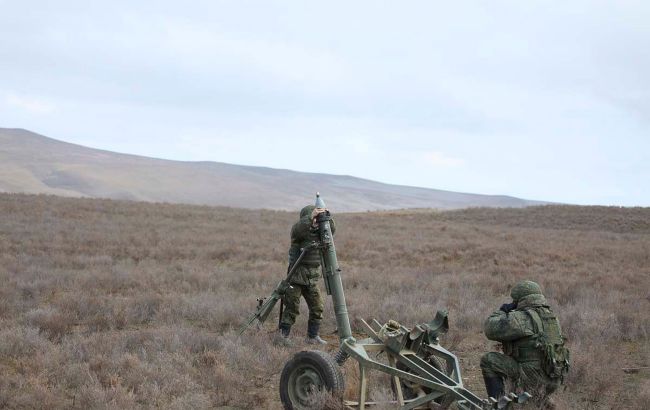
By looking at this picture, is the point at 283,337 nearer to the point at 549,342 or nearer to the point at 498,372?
the point at 498,372

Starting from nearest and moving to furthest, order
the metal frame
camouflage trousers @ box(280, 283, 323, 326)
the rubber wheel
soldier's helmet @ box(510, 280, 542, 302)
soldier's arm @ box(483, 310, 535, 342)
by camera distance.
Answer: the metal frame, the rubber wheel, soldier's arm @ box(483, 310, 535, 342), soldier's helmet @ box(510, 280, 542, 302), camouflage trousers @ box(280, 283, 323, 326)

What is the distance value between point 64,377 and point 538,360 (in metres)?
4.95

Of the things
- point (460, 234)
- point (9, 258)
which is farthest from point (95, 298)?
point (460, 234)

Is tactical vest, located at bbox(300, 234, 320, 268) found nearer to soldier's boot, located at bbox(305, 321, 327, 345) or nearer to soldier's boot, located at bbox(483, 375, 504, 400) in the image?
soldier's boot, located at bbox(305, 321, 327, 345)

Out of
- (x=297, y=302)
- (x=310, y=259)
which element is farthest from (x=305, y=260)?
(x=297, y=302)

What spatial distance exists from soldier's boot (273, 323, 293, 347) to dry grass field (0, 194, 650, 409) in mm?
184

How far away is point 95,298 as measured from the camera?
1019 cm

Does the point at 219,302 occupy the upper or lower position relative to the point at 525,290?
lower

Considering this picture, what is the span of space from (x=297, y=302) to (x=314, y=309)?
28 centimetres

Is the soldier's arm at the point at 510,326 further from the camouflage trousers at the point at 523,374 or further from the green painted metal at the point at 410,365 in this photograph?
the green painted metal at the point at 410,365

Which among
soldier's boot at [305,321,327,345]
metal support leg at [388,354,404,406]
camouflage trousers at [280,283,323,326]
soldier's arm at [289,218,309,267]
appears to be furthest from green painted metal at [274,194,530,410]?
soldier's boot at [305,321,327,345]

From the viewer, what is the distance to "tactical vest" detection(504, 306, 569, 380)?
511 cm

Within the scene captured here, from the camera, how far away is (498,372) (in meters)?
5.32

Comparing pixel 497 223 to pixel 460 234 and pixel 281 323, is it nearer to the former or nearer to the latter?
pixel 460 234
